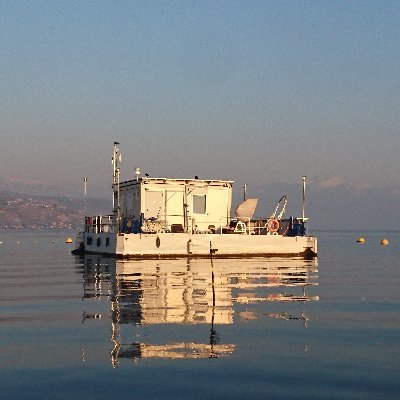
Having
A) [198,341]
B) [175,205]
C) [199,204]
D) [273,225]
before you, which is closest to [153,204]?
[175,205]

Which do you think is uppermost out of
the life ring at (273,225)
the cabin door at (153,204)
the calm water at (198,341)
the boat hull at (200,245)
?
the cabin door at (153,204)

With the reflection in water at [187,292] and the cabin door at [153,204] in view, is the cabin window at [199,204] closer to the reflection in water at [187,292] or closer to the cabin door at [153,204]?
the cabin door at [153,204]

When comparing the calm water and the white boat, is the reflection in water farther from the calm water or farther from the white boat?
the white boat

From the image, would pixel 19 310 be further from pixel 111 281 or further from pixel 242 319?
pixel 111 281

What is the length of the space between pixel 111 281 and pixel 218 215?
24.1 m

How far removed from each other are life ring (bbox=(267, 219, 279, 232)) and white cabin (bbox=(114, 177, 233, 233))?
145 inches

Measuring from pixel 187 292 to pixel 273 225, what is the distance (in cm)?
3181

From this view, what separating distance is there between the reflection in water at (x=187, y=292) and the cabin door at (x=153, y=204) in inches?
224

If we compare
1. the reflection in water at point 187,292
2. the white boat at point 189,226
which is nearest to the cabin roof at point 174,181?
the white boat at point 189,226

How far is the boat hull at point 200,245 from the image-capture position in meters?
54.6

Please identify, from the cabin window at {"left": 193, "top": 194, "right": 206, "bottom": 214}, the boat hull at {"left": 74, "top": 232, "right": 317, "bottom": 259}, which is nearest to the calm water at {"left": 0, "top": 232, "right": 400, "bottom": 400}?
the boat hull at {"left": 74, "top": 232, "right": 317, "bottom": 259}

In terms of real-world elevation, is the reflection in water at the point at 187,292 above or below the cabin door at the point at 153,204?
below

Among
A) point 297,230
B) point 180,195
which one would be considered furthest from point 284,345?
point 297,230

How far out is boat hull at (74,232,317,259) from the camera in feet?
179
